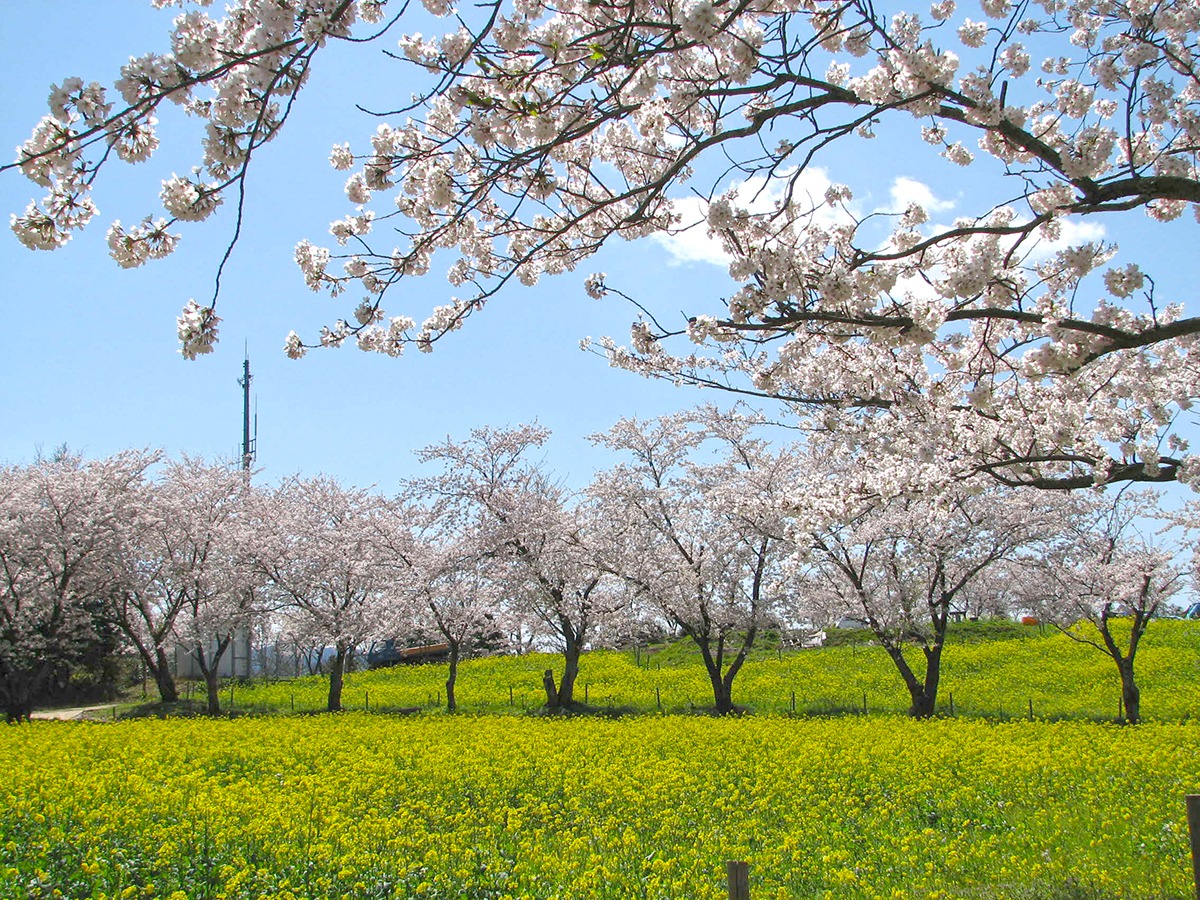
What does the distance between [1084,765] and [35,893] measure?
12.7 meters

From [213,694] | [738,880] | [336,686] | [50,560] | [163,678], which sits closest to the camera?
[738,880]

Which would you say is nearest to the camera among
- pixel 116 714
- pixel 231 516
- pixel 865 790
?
pixel 865 790

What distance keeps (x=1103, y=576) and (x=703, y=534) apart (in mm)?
11153

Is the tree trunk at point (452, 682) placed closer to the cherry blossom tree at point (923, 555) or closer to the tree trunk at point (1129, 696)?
the cherry blossom tree at point (923, 555)

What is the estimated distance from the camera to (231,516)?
30609 mm

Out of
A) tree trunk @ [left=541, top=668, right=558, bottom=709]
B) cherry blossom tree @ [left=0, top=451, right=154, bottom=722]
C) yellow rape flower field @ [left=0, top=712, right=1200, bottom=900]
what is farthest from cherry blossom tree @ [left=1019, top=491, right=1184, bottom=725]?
cherry blossom tree @ [left=0, top=451, right=154, bottom=722]

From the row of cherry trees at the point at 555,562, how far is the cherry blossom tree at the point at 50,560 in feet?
0.23

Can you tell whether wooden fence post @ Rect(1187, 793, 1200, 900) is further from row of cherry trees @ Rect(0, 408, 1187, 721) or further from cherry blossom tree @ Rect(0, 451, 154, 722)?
cherry blossom tree @ Rect(0, 451, 154, 722)

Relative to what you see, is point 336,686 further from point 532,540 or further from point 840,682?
point 840,682

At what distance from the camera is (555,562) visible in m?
25.1

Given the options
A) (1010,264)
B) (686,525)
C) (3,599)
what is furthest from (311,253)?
(3,599)

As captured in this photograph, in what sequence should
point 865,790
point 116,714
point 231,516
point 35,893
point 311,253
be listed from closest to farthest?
point 311,253, point 35,893, point 865,790, point 116,714, point 231,516

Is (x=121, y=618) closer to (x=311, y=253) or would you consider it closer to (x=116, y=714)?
(x=116, y=714)

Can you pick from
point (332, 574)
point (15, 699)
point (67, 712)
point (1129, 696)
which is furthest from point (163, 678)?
point (1129, 696)
